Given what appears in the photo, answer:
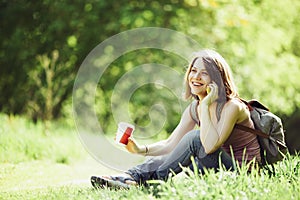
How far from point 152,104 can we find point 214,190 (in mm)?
6057

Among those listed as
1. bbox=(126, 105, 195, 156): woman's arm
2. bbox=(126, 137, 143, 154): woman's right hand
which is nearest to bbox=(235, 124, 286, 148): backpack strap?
bbox=(126, 105, 195, 156): woman's arm

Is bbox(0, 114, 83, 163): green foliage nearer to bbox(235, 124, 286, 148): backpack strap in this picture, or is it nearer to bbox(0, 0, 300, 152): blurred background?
bbox(0, 0, 300, 152): blurred background

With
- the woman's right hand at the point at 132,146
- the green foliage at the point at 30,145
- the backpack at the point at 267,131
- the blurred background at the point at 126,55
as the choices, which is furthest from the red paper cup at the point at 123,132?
the blurred background at the point at 126,55

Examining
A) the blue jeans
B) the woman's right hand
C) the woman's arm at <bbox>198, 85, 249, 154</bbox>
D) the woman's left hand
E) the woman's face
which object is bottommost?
the blue jeans

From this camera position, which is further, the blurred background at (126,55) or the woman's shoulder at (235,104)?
the blurred background at (126,55)

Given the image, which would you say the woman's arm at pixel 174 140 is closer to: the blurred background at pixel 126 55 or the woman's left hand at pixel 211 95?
the woman's left hand at pixel 211 95

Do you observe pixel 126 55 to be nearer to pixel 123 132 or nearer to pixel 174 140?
pixel 174 140

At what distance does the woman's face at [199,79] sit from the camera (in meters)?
3.78

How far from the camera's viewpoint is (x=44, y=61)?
9266 mm

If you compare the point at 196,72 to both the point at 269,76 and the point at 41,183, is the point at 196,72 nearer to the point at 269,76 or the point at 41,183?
the point at 41,183

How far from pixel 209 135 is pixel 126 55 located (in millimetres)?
5344

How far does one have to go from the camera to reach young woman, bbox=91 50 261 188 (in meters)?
3.62

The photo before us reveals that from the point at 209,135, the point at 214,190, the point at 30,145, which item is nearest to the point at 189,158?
the point at 209,135

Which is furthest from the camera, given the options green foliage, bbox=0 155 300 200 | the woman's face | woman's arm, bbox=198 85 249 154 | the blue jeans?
the woman's face
